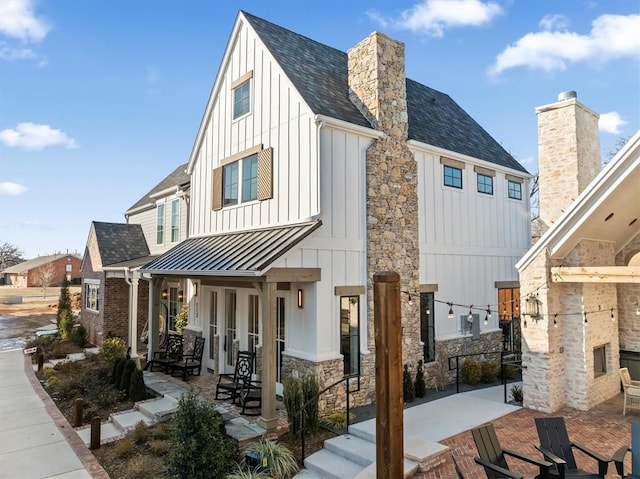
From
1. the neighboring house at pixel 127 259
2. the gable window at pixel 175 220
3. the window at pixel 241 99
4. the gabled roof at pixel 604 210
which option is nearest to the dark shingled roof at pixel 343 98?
the window at pixel 241 99

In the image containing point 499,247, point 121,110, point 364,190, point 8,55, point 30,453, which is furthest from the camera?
point 121,110

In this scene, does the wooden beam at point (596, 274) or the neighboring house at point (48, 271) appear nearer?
the wooden beam at point (596, 274)

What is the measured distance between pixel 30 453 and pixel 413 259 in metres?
9.52

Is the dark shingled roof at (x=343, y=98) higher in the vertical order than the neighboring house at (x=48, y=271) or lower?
higher

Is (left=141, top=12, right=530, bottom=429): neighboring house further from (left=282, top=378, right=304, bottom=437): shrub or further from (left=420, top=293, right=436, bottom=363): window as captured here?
(left=282, top=378, right=304, bottom=437): shrub

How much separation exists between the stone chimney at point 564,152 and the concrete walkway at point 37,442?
41.9ft

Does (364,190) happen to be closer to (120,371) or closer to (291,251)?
(291,251)

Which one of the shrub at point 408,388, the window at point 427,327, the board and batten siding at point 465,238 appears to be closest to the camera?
the shrub at point 408,388

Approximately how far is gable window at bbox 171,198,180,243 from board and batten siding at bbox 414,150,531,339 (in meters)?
10.3

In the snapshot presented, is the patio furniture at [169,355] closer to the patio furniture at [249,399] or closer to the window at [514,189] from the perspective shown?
the patio furniture at [249,399]

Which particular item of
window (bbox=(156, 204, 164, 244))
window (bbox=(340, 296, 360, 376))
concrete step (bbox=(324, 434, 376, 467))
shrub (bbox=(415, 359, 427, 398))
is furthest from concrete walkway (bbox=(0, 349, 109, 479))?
window (bbox=(156, 204, 164, 244))

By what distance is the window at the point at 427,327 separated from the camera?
11.4m

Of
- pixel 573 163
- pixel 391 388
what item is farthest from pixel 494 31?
pixel 391 388

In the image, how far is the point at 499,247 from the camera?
46.8 feet
